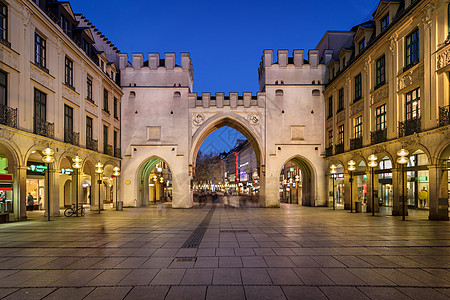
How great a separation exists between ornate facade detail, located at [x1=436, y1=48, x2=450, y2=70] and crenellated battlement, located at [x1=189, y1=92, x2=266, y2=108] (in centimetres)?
1727

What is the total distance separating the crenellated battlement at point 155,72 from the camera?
3316 centimetres

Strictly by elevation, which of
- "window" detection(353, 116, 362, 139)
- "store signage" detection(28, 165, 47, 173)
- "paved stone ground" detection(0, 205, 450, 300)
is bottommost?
"paved stone ground" detection(0, 205, 450, 300)

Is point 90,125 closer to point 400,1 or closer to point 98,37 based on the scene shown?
point 98,37

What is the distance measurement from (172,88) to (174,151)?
20.9ft

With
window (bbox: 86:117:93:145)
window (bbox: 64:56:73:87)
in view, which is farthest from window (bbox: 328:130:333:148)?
window (bbox: 64:56:73:87)

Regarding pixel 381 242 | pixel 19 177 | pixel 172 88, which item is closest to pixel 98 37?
pixel 172 88

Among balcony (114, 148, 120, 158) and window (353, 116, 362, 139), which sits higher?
window (353, 116, 362, 139)

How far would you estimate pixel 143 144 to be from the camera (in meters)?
33.0

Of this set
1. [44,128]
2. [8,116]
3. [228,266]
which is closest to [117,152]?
[44,128]

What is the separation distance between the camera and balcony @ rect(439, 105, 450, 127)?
1658cm

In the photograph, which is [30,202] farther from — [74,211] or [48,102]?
[48,102]

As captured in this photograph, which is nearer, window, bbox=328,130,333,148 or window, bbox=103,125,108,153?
window, bbox=103,125,108,153

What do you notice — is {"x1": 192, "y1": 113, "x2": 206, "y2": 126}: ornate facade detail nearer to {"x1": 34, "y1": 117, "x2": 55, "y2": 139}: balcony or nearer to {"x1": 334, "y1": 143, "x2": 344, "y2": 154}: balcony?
{"x1": 334, "y1": 143, "x2": 344, "y2": 154}: balcony

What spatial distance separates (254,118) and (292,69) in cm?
629
